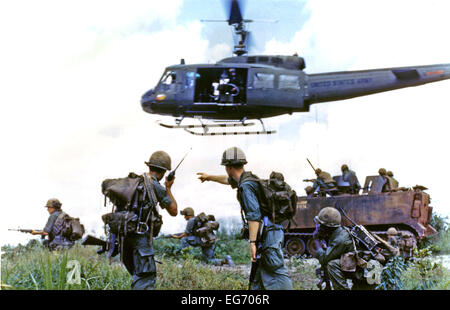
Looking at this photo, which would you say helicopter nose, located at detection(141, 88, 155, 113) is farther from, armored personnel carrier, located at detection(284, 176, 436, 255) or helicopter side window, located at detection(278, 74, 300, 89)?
armored personnel carrier, located at detection(284, 176, 436, 255)

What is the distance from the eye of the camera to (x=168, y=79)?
10188 mm

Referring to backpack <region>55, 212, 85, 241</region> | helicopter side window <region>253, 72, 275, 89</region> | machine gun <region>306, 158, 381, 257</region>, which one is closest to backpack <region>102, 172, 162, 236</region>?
machine gun <region>306, 158, 381, 257</region>

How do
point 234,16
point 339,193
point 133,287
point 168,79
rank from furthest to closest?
1. point 339,193
2. point 168,79
3. point 234,16
4. point 133,287

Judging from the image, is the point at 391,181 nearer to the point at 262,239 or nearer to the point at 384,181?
the point at 384,181

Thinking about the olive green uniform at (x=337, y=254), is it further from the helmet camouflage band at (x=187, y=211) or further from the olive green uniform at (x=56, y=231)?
the helmet camouflage band at (x=187, y=211)

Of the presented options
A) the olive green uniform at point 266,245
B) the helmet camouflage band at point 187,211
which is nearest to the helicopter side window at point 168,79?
the helmet camouflage band at point 187,211

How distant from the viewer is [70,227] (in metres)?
9.37

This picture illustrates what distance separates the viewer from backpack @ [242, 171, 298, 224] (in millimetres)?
5340

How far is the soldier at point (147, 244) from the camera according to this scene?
18.1 ft

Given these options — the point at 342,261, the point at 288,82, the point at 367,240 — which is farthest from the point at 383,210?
the point at 342,261
